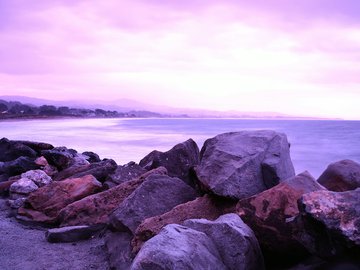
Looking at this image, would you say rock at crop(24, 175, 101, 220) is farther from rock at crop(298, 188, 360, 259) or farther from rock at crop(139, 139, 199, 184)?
rock at crop(298, 188, 360, 259)

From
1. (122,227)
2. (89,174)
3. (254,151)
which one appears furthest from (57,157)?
(254,151)

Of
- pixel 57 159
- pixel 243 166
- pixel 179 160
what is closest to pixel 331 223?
pixel 243 166

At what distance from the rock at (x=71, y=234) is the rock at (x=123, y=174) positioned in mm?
1311

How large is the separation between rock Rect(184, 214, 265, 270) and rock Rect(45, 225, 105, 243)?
242cm

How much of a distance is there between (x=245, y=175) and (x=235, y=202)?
1.01 feet

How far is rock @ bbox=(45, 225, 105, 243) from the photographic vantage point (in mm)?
5898

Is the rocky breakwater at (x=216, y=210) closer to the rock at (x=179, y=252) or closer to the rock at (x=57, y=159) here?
the rock at (x=179, y=252)

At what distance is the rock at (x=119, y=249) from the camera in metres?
4.89

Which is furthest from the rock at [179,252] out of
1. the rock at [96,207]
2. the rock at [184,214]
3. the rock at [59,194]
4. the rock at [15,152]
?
the rock at [15,152]

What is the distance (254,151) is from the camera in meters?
5.25

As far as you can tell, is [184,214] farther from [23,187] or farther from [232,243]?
[23,187]

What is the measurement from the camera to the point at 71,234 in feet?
19.5

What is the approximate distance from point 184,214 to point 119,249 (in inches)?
32.4

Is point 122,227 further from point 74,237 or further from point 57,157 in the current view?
point 57,157
